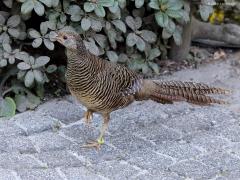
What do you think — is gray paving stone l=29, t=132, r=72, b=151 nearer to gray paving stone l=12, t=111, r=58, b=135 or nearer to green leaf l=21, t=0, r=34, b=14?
gray paving stone l=12, t=111, r=58, b=135

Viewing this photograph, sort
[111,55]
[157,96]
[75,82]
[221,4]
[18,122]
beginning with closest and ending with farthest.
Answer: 1. [75,82]
2. [157,96]
3. [18,122]
4. [111,55]
5. [221,4]

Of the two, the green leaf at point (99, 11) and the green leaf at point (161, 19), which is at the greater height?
the green leaf at point (99, 11)

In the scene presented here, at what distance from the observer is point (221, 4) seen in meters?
6.64

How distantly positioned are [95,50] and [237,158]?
1639mm

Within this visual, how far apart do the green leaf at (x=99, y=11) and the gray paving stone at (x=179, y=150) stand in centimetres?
126

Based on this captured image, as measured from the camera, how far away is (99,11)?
5.23 m

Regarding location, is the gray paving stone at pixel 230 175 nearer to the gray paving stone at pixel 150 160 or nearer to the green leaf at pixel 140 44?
the gray paving stone at pixel 150 160

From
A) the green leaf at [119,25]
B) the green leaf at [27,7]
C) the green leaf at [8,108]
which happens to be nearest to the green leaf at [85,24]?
the green leaf at [119,25]

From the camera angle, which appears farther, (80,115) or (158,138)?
(80,115)

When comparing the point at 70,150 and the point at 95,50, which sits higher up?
the point at 95,50

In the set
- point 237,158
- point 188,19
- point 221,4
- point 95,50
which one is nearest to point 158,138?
Result: point 237,158

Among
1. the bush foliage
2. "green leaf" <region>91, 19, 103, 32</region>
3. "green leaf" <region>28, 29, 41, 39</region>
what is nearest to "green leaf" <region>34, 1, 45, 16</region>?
the bush foliage

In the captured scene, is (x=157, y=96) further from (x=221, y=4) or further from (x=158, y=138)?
(x=221, y=4)

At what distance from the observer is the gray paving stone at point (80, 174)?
4223 mm
